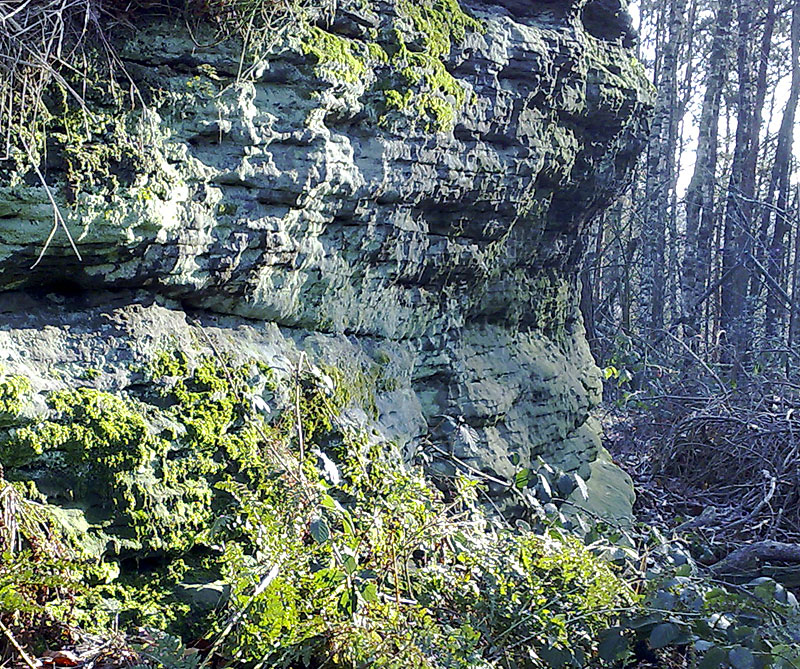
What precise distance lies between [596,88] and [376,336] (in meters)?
2.62

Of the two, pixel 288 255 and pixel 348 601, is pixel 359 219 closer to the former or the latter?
pixel 288 255

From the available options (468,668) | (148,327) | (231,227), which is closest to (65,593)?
(148,327)

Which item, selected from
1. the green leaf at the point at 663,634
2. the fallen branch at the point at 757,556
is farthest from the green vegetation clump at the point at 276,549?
the fallen branch at the point at 757,556

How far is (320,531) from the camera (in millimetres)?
2252

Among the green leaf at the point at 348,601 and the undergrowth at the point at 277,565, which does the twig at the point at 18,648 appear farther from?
the green leaf at the point at 348,601

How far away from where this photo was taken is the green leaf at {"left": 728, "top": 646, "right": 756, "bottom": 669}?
90.6 inches

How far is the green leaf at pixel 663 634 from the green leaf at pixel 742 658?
20 cm

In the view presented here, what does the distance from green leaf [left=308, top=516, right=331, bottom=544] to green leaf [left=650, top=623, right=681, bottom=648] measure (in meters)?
1.20

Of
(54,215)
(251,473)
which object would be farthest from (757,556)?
(54,215)

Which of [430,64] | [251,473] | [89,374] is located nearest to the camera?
[89,374]

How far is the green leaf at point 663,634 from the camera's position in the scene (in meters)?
2.46

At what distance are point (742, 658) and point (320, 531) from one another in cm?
143

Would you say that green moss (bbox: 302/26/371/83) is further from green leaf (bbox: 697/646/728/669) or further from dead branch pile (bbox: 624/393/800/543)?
dead branch pile (bbox: 624/393/800/543)

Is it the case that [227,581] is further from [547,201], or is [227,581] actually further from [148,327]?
[547,201]
